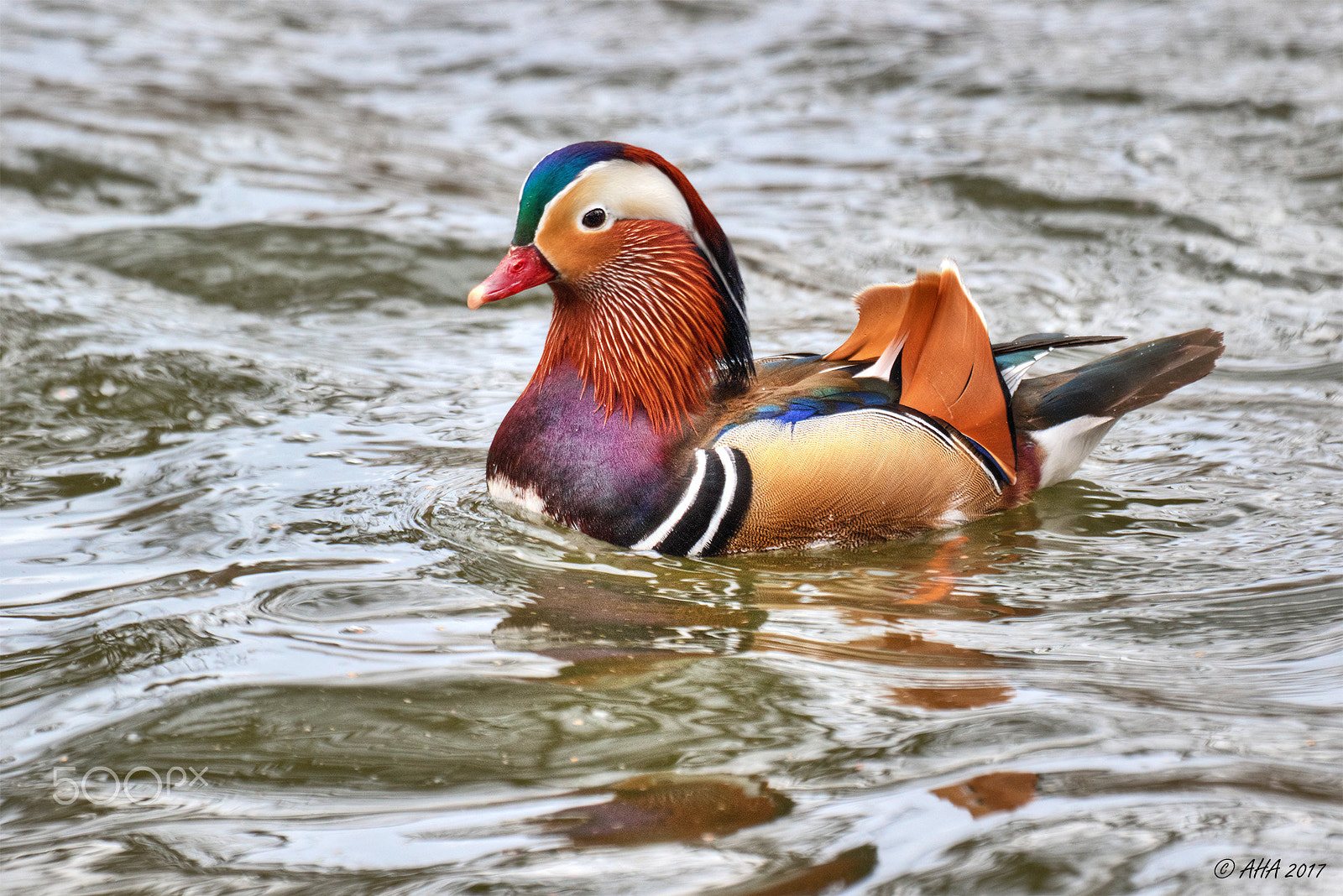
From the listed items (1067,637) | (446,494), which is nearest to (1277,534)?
(1067,637)

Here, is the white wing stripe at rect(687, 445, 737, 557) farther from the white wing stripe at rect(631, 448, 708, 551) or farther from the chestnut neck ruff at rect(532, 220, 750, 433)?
the chestnut neck ruff at rect(532, 220, 750, 433)

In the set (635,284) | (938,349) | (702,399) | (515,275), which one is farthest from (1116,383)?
(515,275)

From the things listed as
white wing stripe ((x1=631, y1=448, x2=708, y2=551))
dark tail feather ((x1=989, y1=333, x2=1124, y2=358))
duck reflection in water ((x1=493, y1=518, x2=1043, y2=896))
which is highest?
dark tail feather ((x1=989, y1=333, x2=1124, y2=358))

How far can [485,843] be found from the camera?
310cm

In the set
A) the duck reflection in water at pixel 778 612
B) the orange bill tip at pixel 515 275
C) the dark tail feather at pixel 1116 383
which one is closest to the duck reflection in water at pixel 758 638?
the duck reflection in water at pixel 778 612

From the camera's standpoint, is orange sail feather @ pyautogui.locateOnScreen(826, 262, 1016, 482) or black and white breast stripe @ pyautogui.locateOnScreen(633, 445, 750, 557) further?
orange sail feather @ pyautogui.locateOnScreen(826, 262, 1016, 482)

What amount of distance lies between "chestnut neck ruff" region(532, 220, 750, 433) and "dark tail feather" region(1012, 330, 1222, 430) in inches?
42.8

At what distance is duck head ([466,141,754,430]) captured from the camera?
15.0ft

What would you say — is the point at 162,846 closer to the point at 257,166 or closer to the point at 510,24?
the point at 257,166

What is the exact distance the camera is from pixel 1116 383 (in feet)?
16.8

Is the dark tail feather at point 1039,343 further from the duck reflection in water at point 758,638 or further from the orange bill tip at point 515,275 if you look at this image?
the orange bill tip at point 515,275

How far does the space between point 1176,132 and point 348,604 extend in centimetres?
730

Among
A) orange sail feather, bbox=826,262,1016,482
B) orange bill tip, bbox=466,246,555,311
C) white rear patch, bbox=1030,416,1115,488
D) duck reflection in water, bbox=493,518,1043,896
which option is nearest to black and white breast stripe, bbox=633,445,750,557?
duck reflection in water, bbox=493,518,1043,896

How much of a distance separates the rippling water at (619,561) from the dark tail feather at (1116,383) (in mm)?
343
